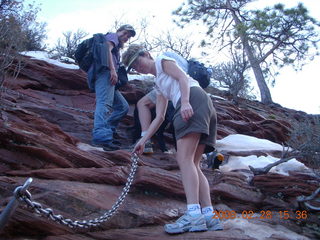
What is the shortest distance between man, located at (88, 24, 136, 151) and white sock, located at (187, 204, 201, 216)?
223cm

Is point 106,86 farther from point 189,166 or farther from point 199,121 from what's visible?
point 189,166

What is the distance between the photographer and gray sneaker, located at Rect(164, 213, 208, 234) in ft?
10.1

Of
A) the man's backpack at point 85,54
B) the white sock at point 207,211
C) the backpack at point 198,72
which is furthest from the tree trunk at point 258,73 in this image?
the white sock at point 207,211

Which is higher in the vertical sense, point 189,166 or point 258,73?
point 258,73

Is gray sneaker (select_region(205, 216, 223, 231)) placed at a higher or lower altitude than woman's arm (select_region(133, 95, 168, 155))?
lower

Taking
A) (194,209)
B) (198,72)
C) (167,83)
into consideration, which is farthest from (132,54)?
(194,209)

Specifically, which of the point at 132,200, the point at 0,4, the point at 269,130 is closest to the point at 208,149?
the point at 132,200

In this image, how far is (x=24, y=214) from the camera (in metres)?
2.94

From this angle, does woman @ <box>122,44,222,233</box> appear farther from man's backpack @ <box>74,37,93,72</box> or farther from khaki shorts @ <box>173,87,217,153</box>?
man's backpack @ <box>74,37,93,72</box>

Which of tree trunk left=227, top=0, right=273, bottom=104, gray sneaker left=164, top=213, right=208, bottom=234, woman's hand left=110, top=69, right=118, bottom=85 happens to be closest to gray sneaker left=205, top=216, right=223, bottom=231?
gray sneaker left=164, top=213, right=208, bottom=234

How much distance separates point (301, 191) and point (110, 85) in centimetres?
291

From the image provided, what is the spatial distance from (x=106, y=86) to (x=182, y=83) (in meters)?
2.40

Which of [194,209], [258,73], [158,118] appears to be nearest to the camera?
[194,209]

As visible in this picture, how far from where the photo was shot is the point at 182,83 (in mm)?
3334
